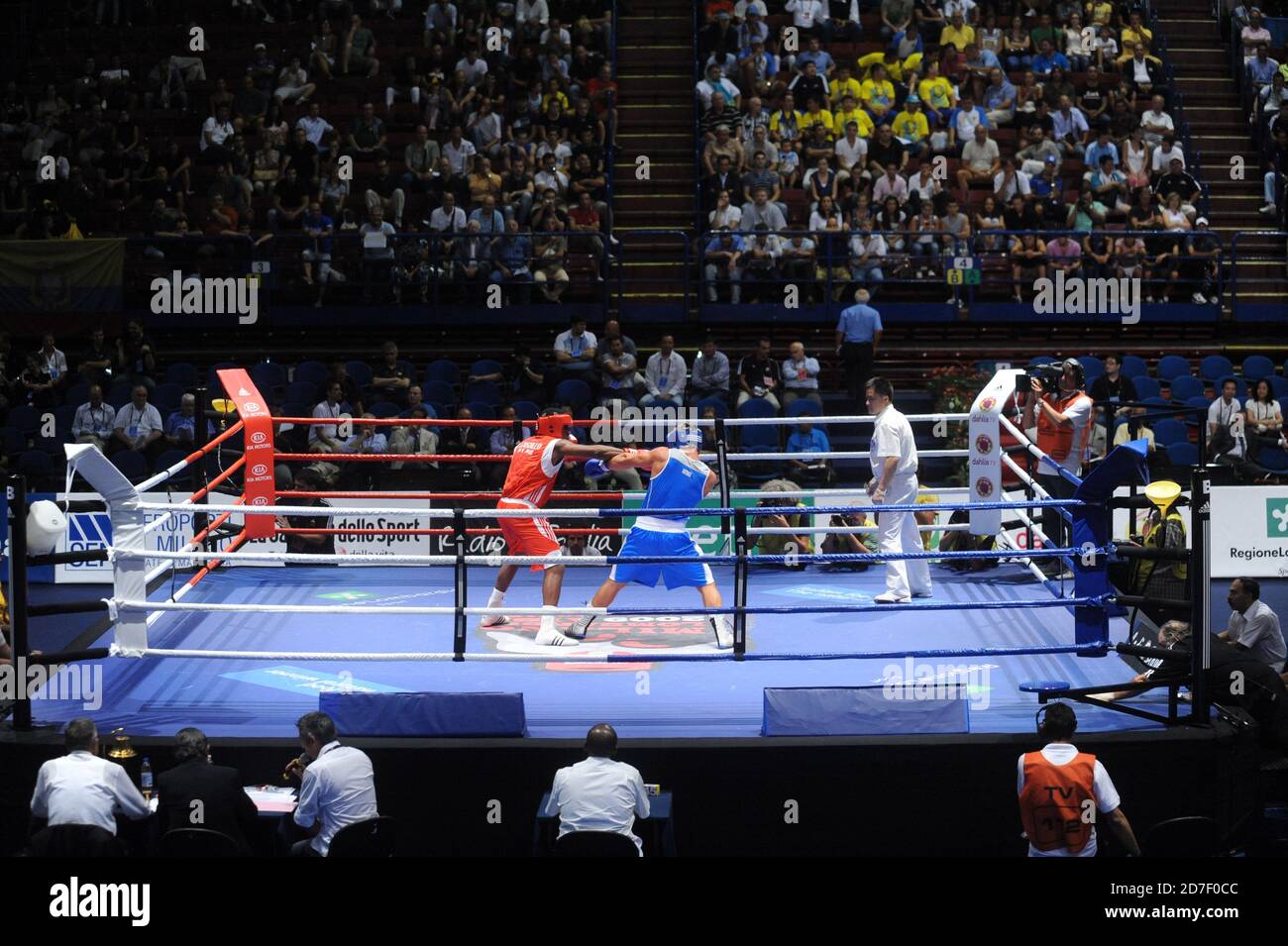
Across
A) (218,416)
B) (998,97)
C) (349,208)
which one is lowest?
(218,416)

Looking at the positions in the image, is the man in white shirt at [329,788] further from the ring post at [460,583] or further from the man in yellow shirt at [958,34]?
the man in yellow shirt at [958,34]

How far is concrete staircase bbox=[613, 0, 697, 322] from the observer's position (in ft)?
56.7

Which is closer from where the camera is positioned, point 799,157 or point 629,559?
point 629,559

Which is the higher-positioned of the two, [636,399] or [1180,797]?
[636,399]

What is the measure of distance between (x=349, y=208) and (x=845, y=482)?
678 cm

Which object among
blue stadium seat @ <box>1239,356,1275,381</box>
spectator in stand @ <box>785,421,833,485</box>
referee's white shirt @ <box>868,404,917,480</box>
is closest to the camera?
referee's white shirt @ <box>868,404,917,480</box>

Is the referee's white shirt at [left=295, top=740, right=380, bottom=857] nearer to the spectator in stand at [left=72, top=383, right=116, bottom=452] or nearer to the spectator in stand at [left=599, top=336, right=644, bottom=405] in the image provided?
the spectator in stand at [left=599, top=336, right=644, bottom=405]

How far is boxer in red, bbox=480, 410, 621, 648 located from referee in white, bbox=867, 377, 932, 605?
181 cm

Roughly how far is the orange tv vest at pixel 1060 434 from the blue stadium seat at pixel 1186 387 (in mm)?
5099

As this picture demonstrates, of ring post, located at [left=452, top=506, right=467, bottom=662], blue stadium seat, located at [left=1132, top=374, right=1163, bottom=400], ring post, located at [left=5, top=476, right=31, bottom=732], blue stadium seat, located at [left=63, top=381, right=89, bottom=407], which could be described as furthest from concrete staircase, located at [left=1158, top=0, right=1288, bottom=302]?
ring post, located at [left=5, top=476, right=31, bottom=732]

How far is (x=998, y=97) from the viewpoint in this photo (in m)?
18.1

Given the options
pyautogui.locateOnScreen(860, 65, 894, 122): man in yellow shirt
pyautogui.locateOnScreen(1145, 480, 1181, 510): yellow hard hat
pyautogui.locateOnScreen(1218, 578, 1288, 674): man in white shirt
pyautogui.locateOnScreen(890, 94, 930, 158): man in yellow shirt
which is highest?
pyautogui.locateOnScreen(860, 65, 894, 122): man in yellow shirt

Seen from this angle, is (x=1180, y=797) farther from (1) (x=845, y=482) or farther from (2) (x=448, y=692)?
(1) (x=845, y=482)

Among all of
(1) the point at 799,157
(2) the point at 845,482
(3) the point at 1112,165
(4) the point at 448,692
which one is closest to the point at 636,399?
(2) the point at 845,482
